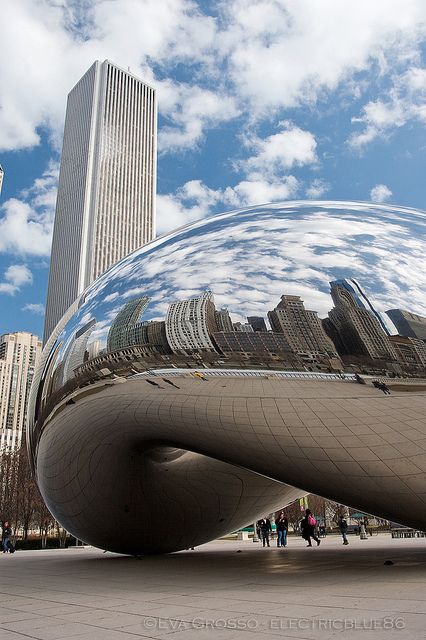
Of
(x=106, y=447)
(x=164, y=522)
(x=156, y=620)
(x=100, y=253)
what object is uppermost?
(x=100, y=253)

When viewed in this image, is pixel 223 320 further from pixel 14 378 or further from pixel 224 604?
pixel 14 378

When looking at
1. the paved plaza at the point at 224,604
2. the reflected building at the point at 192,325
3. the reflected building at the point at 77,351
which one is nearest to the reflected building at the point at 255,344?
the reflected building at the point at 192,325

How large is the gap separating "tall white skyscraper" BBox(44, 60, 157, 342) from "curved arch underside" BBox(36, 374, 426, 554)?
14401cm

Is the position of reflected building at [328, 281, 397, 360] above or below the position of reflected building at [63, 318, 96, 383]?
below

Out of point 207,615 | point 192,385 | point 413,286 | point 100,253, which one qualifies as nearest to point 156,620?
point 207,615

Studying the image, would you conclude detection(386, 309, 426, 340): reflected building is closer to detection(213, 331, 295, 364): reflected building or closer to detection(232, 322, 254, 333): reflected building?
detection(213, 331, 295, 364): reflected building

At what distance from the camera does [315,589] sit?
218 inches

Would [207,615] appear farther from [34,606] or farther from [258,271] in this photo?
[258,271]

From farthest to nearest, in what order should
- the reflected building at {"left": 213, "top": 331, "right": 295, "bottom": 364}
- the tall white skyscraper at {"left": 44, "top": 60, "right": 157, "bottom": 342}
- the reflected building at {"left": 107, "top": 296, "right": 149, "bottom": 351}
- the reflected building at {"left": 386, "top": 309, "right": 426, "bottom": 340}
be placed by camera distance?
the tall white skyscraper at {"left": 44, "top": 60, "right": 157, "bottom": 342}, the reflected building at {"left": 107, "top": 296, "right": 149, "bottom": 351}, the reflected building at {"left": 213, "top": 331, "right": 295, "bottom": 364}, the reflected building at {"left": 386, "top": 309, "right": 426, "bottom": 340}

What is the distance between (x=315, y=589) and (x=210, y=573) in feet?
8.03

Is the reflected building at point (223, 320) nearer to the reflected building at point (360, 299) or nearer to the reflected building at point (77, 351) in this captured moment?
the reflected building at point (360, 299)

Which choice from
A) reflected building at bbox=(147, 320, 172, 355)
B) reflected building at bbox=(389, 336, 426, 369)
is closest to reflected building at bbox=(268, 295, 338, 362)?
reflected building at bbox=(389, 336, 426, 369)

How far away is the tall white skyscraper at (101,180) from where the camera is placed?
156125mm

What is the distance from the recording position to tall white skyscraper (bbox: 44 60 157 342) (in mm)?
156125
